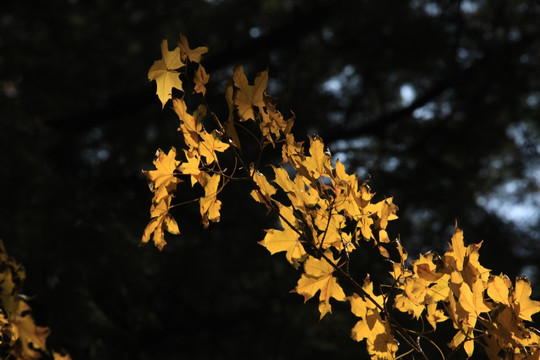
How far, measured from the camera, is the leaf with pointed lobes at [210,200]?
86cm

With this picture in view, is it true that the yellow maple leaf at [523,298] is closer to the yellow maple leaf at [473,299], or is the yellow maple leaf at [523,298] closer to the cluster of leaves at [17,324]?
the yellow maple leaf at [473,299]

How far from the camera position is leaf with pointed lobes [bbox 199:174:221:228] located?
86 centimetres

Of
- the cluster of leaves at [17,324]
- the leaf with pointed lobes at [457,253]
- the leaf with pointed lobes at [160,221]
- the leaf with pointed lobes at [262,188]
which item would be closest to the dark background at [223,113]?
the cluster of leaves at [17,324]

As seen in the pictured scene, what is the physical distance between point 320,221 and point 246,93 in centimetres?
26

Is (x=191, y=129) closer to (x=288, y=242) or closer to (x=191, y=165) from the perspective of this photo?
(x=191, y=165)

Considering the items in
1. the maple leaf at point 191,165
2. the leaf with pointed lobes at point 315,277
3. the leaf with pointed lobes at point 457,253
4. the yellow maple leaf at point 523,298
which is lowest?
the yellow maple leaf at point 523,298

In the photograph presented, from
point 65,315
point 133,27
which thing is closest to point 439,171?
point 65,315

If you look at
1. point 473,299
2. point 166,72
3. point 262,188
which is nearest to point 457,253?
point 473,299

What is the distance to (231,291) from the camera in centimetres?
405

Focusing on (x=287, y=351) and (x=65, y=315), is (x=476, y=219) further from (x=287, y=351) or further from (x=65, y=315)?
(x=65, y=315)

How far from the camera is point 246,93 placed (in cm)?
81

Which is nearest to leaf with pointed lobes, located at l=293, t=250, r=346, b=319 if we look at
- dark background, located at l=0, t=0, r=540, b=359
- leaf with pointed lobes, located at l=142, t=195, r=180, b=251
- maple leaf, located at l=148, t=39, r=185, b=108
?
leaf with pointed lobes, located at l=142, t=195, r=180, b=251

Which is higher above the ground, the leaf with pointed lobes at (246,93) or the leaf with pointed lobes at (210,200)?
the leaf with pointed lobes at (246,93)

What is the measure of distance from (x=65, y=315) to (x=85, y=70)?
3.32m
